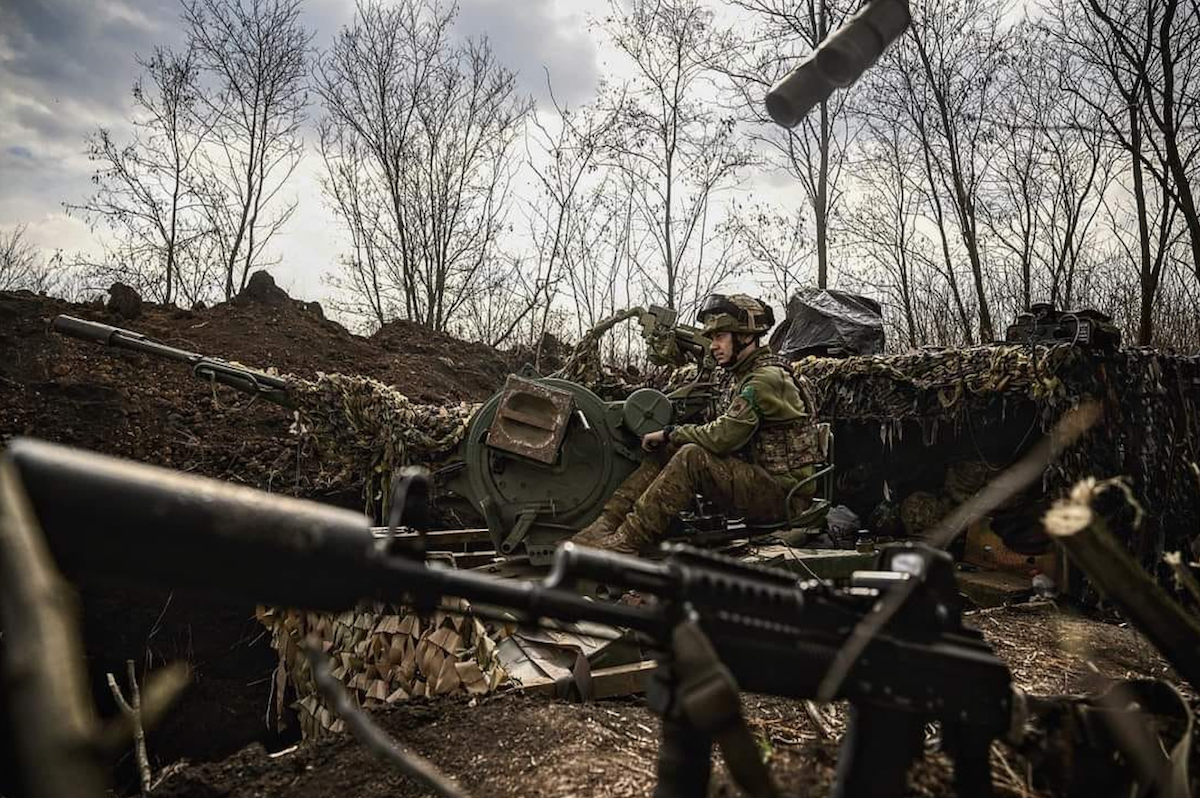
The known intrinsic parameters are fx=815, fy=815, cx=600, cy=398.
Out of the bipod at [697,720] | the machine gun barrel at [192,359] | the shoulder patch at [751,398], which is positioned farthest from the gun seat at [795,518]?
the machine gun barrel at [192,359]

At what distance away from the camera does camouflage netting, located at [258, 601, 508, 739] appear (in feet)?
14.4

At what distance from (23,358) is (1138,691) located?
42.8 feet

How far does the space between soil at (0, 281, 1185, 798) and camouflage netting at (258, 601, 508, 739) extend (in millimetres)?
256

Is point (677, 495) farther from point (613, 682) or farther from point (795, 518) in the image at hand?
point (613, 682)

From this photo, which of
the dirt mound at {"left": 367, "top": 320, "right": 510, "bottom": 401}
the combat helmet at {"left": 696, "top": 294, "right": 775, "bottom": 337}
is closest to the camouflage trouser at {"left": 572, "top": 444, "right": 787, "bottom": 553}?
the combat helmet at {"left": 696, "top": 294, "right": 775, "bottom": 337}

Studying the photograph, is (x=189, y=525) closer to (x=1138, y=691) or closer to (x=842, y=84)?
(x=842, y=84)

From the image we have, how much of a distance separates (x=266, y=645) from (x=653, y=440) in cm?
512

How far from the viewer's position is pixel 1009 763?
2260 mm

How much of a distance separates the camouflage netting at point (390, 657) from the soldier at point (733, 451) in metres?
1.41

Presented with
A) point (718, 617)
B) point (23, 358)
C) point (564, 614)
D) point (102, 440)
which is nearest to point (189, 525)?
point (564, 614)

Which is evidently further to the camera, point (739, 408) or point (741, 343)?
point (741, 343)

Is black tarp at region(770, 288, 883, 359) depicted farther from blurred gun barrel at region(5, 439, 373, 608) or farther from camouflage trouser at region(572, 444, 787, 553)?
blurred gun barrel at region(5, 439, 373, 608)

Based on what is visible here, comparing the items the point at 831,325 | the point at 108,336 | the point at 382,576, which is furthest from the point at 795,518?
the point at 108,336

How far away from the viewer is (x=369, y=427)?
816 centimetres
